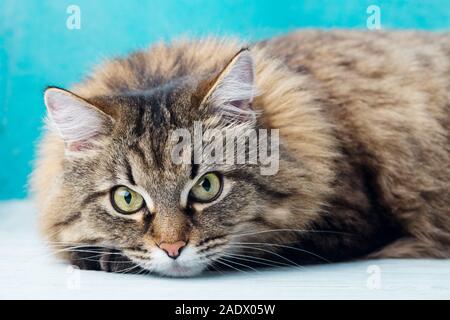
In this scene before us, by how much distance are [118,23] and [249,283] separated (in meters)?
2.30

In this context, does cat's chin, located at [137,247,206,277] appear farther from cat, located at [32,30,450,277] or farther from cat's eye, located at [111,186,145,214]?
cat's eye, located at [111,186,145,214]

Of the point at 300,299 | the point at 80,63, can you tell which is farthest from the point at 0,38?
the point at 300,299

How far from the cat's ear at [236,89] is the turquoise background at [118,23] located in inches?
67.4

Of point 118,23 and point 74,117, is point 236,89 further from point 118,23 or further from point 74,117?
point 118,23

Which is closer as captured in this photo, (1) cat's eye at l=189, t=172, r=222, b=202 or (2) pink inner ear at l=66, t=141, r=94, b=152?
(1) cat's eye at l=189, t=172, r=222, b=202

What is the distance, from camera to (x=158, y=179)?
1.80 m

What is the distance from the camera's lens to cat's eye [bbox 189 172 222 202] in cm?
184

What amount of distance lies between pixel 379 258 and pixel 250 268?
1.45 feet

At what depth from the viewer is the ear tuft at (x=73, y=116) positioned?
1882 millimetres

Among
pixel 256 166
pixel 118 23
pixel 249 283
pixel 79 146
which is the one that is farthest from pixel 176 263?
pixel 118 23

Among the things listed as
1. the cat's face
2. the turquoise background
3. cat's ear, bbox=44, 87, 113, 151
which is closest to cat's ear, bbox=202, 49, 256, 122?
the cat's face

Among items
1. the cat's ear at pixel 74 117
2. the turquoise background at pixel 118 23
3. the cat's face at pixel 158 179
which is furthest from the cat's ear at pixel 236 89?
the turquoise background at pixel 118 23

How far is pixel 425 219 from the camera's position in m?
2.24

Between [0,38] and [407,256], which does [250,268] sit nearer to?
[407,256]
